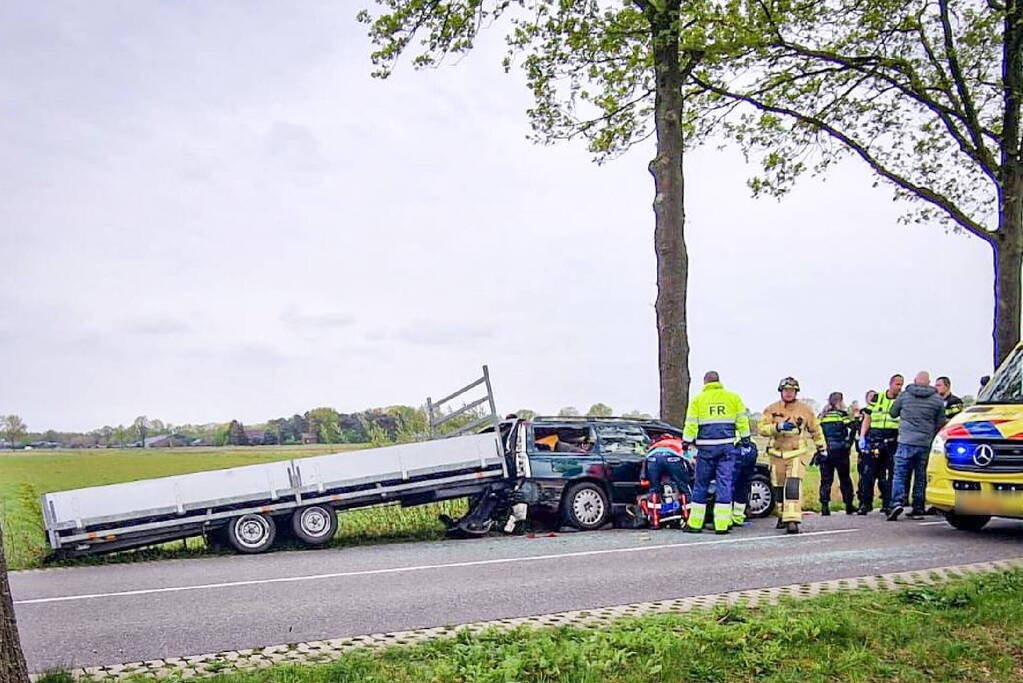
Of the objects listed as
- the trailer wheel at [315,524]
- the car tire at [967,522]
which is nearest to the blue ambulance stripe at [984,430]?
the car tire at [967,522]

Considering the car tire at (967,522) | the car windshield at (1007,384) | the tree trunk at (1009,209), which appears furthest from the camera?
the tree trunk at (1009,209)

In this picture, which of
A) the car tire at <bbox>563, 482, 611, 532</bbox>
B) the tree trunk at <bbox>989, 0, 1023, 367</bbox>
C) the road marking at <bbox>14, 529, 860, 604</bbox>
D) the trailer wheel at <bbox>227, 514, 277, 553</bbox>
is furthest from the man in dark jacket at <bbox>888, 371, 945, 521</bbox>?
the trailer wheel at <bbox>227, 514, 277, 553</bbox>

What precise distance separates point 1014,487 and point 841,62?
12397mm

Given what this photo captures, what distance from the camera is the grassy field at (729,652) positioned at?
5379 millimetres

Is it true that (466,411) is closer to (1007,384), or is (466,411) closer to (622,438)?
(622,438)

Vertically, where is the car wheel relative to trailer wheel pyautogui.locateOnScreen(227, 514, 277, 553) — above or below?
below

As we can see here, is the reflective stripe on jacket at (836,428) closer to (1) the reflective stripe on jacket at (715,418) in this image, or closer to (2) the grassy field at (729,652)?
(1) the reflective stripe on jacket at (715,418)

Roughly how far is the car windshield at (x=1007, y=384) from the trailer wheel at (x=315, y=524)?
7.68 meters

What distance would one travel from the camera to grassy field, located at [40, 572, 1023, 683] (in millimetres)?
5379

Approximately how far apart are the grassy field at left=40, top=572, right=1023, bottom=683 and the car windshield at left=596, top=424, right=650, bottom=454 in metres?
6.78

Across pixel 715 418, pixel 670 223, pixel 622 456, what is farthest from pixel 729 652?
pixel 670 223

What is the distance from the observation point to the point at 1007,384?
38.0 feet

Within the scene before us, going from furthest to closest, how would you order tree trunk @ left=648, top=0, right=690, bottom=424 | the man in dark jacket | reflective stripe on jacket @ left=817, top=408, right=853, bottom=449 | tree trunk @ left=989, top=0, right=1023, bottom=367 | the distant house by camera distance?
tree trunk @ left=989, top=0, right=1023, bottom=367
tree trunk @ left=648, top=0, right=690, bottom=424
reflective stripe on jacket @ left=817, top=408, right=853, bottom=449
the man in dark jacket
the distant house

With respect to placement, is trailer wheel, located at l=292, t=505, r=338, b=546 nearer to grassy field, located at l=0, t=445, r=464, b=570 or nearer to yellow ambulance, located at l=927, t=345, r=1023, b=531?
grassy field, located at l=0, t=445, r=464, b=570
